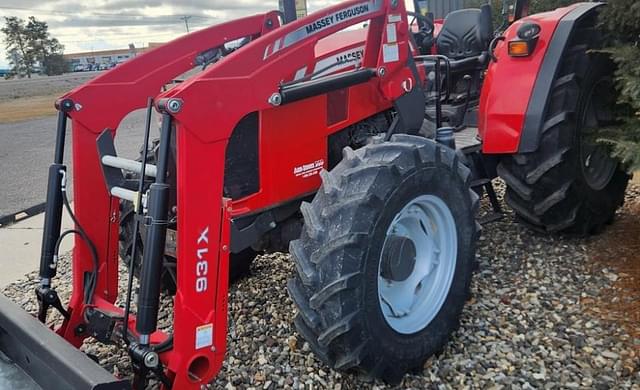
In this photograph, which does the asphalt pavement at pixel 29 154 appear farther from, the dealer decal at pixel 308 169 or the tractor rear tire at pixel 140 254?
the dealer decal at pixel 308 169

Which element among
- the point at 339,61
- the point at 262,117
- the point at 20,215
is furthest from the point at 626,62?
the point at 20,215

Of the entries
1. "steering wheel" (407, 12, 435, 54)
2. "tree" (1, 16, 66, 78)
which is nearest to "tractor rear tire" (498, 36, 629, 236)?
"steering wheel" (407, 12, 435, 54)

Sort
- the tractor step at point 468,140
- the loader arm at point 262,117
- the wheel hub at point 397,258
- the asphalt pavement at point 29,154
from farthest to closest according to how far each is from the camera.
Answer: the asphalt pavement at point 29,154
the tractor step at point 468,140
the wheel hub at point 397,258
the loader arm at point 262,117

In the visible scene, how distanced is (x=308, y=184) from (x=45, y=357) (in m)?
1.50

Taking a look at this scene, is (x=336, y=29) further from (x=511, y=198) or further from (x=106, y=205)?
(x=511, y=198)

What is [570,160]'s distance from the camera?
390 centimetres

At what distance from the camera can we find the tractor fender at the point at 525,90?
3754 mm

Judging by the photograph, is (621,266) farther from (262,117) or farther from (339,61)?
(262,117)

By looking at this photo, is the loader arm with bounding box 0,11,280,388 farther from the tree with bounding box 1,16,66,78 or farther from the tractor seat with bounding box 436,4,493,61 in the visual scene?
the tree with bounding box 1,16,66,78

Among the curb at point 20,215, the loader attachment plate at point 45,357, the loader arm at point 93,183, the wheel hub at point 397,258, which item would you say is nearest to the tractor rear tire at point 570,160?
the wheel hub at point 397,258

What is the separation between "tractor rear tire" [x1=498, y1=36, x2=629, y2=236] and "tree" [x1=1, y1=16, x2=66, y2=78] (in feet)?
188

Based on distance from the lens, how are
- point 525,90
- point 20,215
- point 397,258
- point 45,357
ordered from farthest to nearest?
1. point 20,215
2. point 525,90
3. point 397,258
4. point 45,357

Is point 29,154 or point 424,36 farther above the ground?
point 424,36

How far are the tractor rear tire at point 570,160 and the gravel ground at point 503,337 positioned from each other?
11.7 inches
